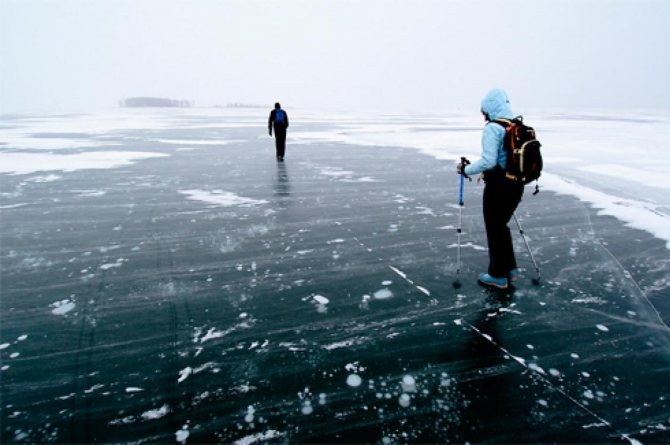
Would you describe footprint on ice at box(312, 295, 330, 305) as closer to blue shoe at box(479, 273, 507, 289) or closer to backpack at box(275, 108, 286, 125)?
blue shoe at box(479, 273, 507, 289)

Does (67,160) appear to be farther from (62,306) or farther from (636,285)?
(636,285)

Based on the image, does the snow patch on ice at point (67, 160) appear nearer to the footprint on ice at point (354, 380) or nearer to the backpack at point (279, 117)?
the backpack at point (279, 117)

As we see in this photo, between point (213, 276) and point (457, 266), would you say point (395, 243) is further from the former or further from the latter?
point (213, 276)

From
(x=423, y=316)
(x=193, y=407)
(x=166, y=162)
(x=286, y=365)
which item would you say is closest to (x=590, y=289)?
(x=423, y=316)

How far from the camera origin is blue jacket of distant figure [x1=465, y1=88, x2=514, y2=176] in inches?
155

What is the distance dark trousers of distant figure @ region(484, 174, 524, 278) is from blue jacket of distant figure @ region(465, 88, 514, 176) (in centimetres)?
21

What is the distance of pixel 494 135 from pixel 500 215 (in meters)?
0.87

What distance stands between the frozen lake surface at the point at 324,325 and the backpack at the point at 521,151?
4.40 ft

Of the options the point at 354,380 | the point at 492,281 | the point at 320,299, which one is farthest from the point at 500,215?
the point at 354,380

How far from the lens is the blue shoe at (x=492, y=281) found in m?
4.43

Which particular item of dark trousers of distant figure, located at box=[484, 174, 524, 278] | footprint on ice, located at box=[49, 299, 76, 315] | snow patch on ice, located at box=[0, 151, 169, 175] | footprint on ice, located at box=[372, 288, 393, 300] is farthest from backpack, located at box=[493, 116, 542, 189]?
snow patch on ice, located at box=[0, 151, 169, 175]

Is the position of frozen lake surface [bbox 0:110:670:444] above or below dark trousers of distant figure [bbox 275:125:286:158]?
below

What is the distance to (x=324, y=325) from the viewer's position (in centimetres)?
378

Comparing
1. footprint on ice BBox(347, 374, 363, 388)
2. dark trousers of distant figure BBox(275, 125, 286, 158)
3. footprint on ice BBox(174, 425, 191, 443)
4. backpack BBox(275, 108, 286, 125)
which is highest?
backpack BBox(275, 108, 286, 125)
